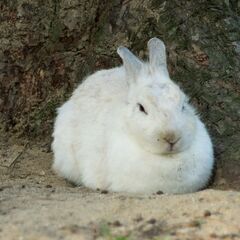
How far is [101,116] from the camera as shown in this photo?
667cm

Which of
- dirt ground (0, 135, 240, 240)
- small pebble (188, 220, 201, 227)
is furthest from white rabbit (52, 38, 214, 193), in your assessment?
Result: small pebble (188, 220, 201, 227)

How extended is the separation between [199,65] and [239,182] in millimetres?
1395

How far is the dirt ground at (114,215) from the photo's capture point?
15.0 feet

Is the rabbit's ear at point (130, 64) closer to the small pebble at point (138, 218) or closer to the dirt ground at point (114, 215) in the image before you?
the dirt ground at point (114, 215)

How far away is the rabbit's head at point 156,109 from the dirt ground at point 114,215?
0.48m

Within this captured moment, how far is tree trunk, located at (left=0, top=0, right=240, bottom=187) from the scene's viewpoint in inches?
282

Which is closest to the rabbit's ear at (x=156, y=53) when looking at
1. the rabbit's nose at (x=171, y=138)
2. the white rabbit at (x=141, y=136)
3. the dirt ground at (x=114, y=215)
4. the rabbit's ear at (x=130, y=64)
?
the white rabbit at (x=141, y=136)

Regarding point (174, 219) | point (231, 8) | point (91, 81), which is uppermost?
point (231, 8)

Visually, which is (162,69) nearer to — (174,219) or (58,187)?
(58,187)

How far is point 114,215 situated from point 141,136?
1166 millimetres

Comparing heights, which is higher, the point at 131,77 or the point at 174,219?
the point at 131,77

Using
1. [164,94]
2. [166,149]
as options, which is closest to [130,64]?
[164,94]

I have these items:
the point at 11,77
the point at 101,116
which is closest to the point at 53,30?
the point at 11,77

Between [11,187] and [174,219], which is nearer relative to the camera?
[174,219]
